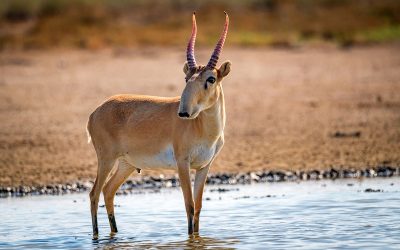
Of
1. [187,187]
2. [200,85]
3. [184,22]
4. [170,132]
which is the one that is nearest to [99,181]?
[170,132]

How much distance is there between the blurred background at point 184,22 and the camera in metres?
36.0

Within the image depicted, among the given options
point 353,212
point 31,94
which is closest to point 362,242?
point 353,212

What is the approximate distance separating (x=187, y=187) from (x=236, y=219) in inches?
63.2

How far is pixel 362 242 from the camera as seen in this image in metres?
10.9

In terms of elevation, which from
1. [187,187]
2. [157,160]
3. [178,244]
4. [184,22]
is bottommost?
[178,244]

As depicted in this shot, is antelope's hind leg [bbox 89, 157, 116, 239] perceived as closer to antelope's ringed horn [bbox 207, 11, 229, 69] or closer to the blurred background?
antelope's ringed horn [bbox 207, 11, 229, 69]

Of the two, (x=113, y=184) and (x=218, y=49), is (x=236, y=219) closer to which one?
(x=113, y=184)

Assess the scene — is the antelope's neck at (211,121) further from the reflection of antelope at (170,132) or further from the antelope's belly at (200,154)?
the antelope's belly at (200,154)

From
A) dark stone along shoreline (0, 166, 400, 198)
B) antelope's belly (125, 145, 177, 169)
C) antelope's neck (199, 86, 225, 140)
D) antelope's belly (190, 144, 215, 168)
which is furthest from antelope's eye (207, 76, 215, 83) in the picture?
dark stone along shoreline (0, 166, 400, 198)

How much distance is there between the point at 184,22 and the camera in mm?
41312

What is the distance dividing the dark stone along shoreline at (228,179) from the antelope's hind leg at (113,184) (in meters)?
2.42

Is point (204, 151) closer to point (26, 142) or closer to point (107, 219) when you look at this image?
point (107, 219)

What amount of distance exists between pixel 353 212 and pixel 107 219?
10.2 feet

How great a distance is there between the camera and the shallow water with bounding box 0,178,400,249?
11.2 meters
